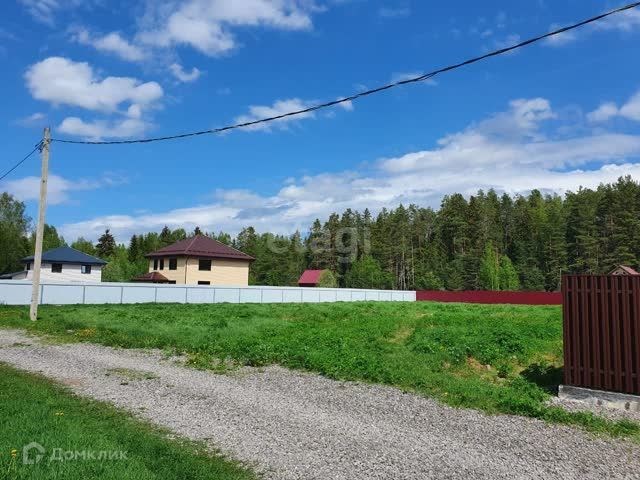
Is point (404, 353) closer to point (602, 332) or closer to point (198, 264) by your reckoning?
point (602, 332)

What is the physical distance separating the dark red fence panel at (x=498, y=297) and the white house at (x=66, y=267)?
1457 inches

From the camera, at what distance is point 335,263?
3356 inches

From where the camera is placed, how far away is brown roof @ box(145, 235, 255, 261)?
48812 millimetres

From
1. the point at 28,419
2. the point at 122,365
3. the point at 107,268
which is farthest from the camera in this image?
the point at 107,268

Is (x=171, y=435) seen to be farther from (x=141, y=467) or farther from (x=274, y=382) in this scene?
(x=274, y=382)

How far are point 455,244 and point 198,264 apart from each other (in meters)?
41.0

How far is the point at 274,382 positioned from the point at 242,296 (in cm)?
2963

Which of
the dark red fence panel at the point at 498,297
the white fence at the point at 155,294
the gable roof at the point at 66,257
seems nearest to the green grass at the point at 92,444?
the white fence at the point at 155,294

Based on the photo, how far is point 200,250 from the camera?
49.5 meters

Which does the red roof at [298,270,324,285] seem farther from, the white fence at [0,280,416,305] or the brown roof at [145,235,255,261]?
the white fence at [0,280,416,305]

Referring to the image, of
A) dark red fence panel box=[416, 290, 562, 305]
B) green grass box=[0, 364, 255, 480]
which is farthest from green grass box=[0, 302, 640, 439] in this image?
dark red fence panel box=[416, 290, 562, 305]

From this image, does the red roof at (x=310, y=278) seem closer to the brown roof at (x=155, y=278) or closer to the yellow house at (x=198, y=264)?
the yellow house at (x=198, y=264)

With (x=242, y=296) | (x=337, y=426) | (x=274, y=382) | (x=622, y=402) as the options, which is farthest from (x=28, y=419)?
(x=242, y=296)

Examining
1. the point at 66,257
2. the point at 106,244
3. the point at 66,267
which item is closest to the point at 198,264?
the point at 66,267
